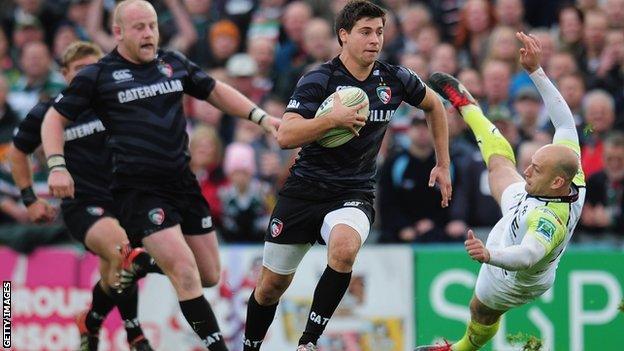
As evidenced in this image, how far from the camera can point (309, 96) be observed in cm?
1056

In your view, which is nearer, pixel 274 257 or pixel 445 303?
pixel 274 257

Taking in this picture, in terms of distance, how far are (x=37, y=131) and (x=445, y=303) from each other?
4.99 metres

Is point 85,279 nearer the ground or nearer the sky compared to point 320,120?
nearer the ground

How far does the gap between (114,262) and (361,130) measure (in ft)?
9.74

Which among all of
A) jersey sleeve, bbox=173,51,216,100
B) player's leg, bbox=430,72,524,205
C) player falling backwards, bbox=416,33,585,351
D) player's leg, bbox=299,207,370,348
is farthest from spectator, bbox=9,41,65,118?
player's leg, bbox=299,207,370,348

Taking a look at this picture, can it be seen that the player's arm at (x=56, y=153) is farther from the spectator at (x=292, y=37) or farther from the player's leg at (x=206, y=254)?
the spectator at (x=292, y=37)

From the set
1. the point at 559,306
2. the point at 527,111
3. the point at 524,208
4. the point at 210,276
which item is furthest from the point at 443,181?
the point at 527,111

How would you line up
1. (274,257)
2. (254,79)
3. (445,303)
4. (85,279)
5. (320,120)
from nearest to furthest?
1. (320,120)
2. (274,257)
3. (445,303)
4. (85,279)
5. (254,79)

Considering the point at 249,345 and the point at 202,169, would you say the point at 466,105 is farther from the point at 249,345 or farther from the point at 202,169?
the point at 202,169

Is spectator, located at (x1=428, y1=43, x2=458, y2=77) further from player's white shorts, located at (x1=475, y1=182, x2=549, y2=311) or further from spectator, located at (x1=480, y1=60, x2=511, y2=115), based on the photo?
player's white shorts, located at (x1=475, y1=182, x2=549, y2=311)

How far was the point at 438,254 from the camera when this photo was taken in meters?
14.8

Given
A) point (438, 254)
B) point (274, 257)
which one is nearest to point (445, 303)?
point (438, 254)

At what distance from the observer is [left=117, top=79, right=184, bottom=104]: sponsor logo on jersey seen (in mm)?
11703

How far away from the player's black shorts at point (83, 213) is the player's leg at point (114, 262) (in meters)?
0.06
